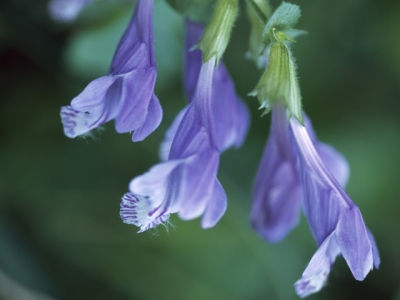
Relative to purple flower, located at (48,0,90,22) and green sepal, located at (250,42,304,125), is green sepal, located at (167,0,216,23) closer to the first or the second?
green sepal, located at (250,42,304,125)

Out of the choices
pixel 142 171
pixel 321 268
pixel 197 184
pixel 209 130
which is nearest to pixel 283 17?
pixel 209 130

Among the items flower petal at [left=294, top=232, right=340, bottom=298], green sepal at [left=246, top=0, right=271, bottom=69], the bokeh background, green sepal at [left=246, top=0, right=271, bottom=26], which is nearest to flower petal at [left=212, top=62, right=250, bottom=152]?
green sepal at [left=246, top=0, right=271, bottom=69]

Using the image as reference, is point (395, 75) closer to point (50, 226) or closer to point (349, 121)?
point (349, 121)

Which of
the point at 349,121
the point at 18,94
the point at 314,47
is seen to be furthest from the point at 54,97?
the point at 349,121

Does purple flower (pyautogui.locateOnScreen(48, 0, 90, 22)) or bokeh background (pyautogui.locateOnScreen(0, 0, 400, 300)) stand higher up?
purple flower (pyautogui.locateOnScreen(48, 0, 90, 22))

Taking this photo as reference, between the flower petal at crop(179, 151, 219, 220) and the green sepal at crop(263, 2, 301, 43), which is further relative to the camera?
the green sepal at crop(263, 2, 301, 43)

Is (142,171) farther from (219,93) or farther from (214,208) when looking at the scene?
(214,208)
